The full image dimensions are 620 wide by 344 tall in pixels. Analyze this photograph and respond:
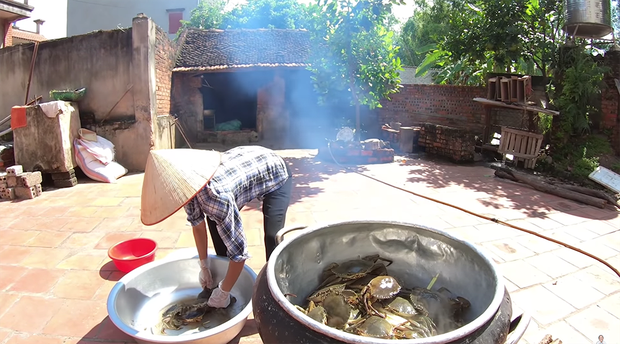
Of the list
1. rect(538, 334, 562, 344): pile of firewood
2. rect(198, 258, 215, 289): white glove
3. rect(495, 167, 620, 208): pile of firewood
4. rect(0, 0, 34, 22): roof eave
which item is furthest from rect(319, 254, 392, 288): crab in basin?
rect(0, 0, 34, 22): roof eave

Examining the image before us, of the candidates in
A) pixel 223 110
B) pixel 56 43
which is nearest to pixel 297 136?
pixel 223 110

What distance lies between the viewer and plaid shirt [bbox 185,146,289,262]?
7.00 feet

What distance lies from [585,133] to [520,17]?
3.20m

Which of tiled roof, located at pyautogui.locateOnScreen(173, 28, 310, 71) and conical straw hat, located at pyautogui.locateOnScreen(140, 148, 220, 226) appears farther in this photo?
tiled roof, located at pyautogui.locateOnScreen(173, 28, 310, 71)

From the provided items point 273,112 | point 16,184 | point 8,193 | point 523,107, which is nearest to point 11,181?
point 16,184

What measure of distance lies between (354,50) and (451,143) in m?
3.27

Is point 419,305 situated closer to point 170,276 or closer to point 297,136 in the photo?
point 170,276

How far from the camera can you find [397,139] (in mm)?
10508

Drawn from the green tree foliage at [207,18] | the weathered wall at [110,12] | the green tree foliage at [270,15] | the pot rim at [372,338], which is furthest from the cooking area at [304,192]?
the weathered wall at [110,12]

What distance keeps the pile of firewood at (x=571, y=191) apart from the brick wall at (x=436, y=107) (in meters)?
3.98

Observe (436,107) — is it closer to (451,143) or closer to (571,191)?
(451,143)

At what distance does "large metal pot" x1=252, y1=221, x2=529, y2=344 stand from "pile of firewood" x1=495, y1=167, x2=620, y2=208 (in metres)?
5.01

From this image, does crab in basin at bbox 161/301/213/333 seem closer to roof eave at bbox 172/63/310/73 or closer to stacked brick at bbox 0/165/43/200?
stacked brick at bbox 0/165/43/200

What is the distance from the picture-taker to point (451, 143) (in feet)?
29.5
